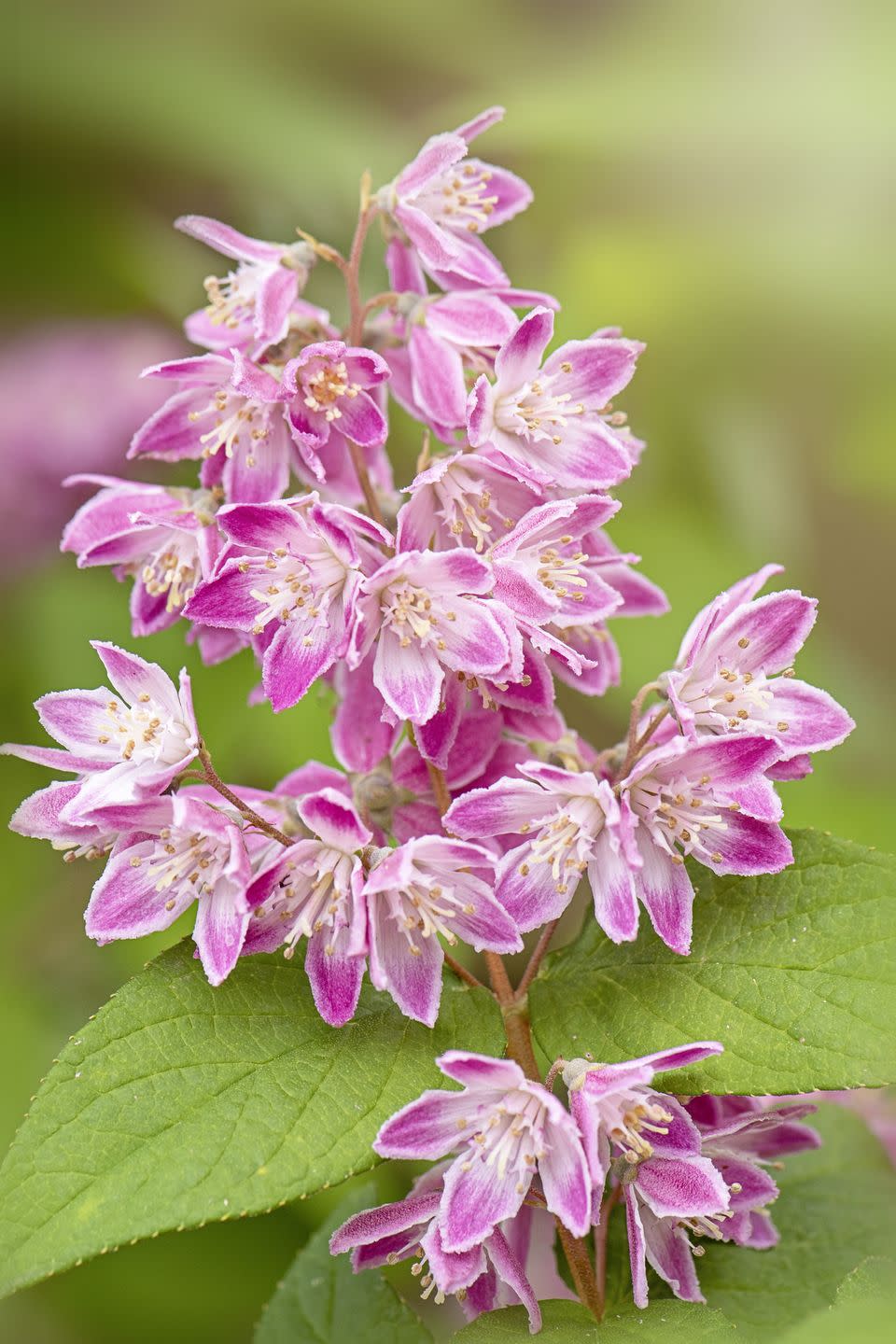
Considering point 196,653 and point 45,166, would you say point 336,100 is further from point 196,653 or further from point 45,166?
point 196,653

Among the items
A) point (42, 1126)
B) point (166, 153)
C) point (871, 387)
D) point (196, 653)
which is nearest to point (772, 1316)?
point (42, 1126)

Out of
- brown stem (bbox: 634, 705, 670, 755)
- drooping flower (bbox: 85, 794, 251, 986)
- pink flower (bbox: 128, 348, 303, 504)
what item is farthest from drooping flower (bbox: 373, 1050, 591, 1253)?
pink flower (bbox: 128, 348, 303, 504)

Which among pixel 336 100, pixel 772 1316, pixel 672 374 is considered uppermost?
pixel 336 100

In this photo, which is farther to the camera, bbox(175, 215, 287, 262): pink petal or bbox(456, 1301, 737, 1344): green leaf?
bbox(175, 215, 287, 262): pink petal

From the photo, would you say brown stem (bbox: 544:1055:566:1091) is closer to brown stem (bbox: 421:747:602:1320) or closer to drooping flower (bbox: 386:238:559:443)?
brown stem (bbox: 421:747:602:1320)

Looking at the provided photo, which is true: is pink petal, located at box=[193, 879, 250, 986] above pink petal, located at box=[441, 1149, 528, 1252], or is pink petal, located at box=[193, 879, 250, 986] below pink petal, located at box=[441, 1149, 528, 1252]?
above

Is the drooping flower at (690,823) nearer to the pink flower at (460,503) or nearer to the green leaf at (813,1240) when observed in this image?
the pink flower at (460,503)

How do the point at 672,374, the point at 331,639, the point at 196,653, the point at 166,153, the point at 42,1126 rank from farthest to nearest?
the point at 166,153
the point at 672,374
the point at 196,653
the point at 331,639
the point at 42,1126

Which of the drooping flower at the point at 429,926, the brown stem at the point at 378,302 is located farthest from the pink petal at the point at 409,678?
the brown stem at the point at 378,302
